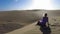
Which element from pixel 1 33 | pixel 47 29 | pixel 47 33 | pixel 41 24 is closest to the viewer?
pixel 47 33

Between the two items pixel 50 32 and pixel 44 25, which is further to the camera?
pixel 44 25

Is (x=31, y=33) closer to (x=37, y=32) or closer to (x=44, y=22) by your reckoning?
(x=37, y=32)

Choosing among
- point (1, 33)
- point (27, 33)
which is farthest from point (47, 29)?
point (1, 33)

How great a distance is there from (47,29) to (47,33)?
0.82 m

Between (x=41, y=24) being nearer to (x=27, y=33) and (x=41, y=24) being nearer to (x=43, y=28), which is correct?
(x=43, y=28)

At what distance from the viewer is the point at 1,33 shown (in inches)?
579

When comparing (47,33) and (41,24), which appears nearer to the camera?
(47,33)

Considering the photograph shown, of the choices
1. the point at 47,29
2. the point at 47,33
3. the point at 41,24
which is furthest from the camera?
the point at 41,24

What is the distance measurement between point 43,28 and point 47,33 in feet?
3.60

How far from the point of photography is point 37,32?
1214cm

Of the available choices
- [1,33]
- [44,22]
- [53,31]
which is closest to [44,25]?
[44,22]

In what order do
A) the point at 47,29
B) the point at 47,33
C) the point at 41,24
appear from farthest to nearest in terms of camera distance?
the point at 41,24
the point at 47,29
the point at 47,33

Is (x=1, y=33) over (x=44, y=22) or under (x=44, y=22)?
under

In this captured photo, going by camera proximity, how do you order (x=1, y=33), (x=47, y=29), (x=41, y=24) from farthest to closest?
(x=1, y=33)
(x=41, y=24)
(x=47, y=29)
